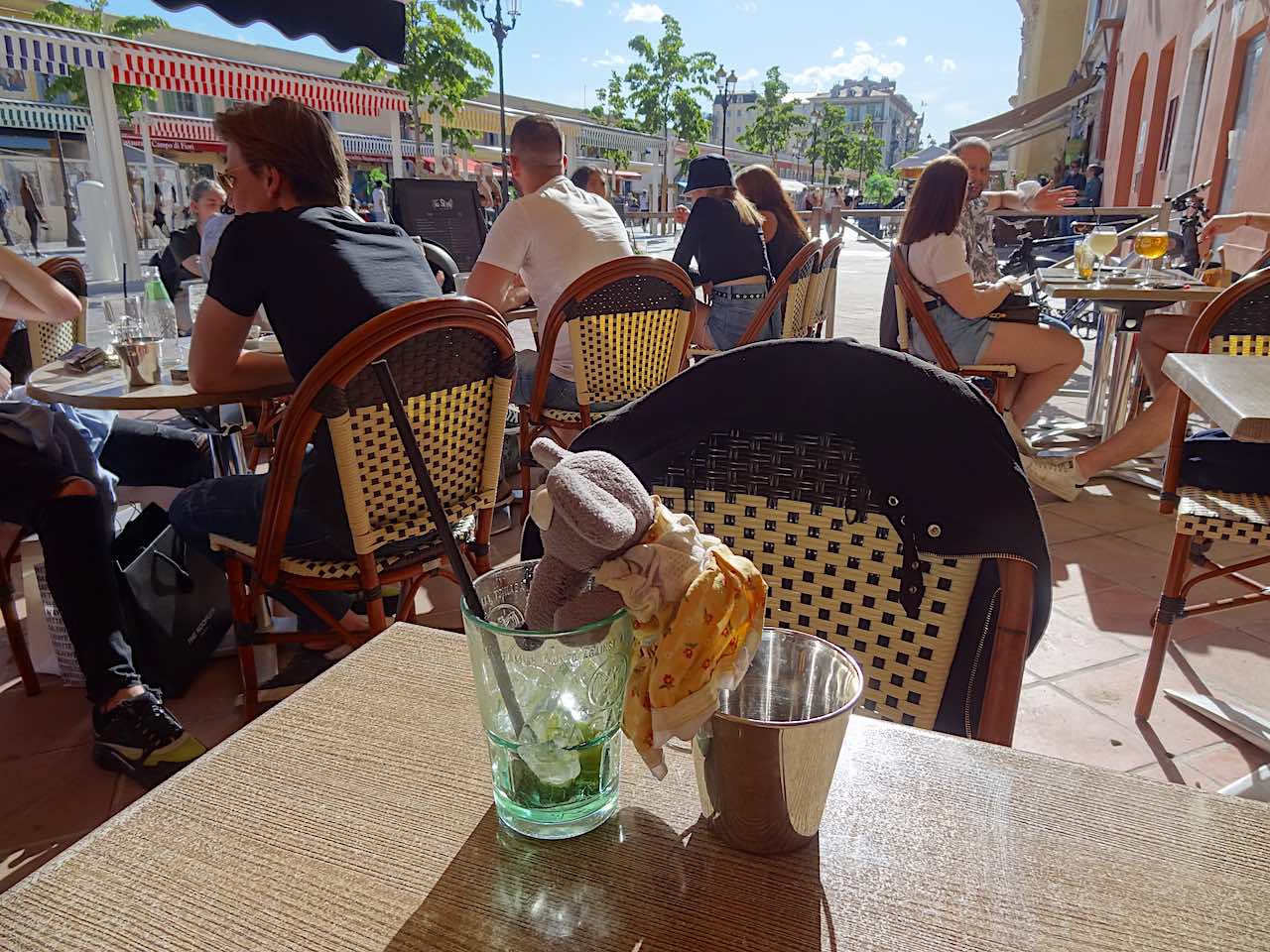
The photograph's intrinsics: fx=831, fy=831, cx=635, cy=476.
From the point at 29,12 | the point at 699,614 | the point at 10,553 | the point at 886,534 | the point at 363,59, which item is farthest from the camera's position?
the point at 29,12

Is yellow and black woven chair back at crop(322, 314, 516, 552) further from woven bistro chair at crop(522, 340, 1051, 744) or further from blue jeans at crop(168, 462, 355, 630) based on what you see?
woven bistro chair at crop(522, 340, 1051, 744)

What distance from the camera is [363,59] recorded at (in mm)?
14312

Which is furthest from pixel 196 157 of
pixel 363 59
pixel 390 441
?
pixel 390 441

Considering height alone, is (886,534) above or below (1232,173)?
below

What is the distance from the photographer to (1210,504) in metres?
1.92

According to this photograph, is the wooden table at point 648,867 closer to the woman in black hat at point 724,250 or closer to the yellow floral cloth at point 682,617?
the yellow floral cloth at point 682,617

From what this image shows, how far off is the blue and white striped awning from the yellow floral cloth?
439 inches

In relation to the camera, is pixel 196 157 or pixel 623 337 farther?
pixel 196 157

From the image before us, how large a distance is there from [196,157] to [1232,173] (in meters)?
26.7

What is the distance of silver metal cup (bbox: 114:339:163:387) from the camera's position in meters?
1.95

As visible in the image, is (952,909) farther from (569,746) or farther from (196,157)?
(196,157)

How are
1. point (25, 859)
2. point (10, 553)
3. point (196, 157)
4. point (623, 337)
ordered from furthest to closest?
point (196, 157), point (623, 337), point (10, 553), point (25, 859)

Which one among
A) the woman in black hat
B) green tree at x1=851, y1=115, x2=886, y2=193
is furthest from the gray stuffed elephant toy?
green tree at x1=851, y1=115, x2=886, y2=193

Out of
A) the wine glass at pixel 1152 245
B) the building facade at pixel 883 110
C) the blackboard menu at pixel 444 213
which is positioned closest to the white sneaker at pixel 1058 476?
the wine glass at pixel 1152 245
